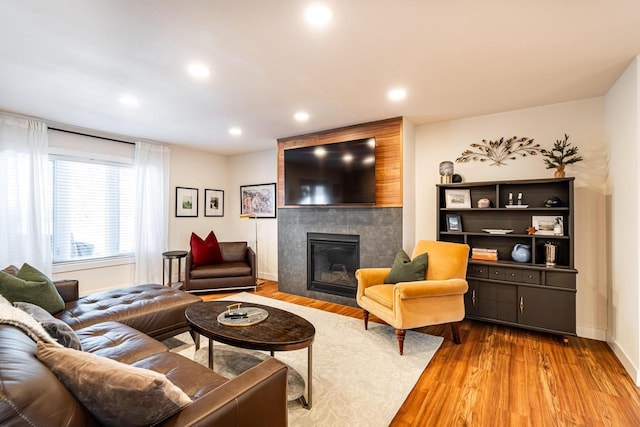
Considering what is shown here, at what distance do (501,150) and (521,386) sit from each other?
8.24ft

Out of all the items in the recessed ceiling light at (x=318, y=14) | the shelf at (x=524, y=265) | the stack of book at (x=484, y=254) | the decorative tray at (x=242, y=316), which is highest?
the recessed ceiling light at (x=318, y=14)

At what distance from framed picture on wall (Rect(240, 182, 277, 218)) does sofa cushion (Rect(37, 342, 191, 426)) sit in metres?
4.50

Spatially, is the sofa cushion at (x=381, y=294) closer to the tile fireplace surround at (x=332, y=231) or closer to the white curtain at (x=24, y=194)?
the tile fireplace surround at (x=332, y=231)

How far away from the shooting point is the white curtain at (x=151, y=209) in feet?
15.3

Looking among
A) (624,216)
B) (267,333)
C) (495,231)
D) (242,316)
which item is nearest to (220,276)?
(242,316)

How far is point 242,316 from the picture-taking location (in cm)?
221

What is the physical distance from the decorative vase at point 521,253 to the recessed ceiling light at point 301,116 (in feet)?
9.36

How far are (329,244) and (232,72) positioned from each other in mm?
2582

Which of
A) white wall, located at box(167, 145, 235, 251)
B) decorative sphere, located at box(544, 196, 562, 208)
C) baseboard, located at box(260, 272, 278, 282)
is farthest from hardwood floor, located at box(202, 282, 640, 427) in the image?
white wall, located at box(167, 145, 235, 251)

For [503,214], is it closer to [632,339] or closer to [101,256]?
[632,339]

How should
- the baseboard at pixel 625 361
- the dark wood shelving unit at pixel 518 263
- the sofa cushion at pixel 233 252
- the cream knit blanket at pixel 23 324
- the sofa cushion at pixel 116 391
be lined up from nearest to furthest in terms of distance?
the sofa cushion at pixel 116 391
the cream knit blanket at pixel 23 324
the baseboard at pixel 625 361
the dark wood shelving unit at pixel 518 263
the sofa cushion at pixel 233 252

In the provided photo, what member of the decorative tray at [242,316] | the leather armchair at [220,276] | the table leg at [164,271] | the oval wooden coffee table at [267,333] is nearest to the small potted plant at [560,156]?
the oval wooden coffee table at [267,333]

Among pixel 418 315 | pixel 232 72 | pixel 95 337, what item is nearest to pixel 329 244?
pixel 418 315

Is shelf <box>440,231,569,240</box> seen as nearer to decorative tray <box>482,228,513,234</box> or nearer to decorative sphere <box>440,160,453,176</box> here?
decorative tray <box>482,228,513,234</box>
